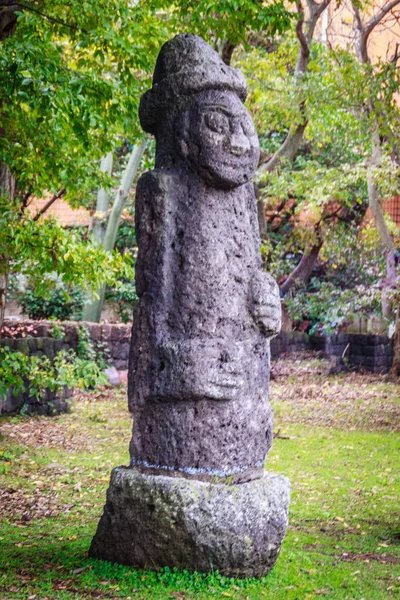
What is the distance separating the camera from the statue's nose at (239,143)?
5078 mm

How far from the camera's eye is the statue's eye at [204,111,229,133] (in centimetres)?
509

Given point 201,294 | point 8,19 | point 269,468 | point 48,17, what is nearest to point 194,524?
point 201,294

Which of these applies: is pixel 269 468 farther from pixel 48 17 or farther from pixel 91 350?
pixel 91 350

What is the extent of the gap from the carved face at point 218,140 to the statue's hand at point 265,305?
621 millimetres

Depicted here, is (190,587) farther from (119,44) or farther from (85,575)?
(119,44)

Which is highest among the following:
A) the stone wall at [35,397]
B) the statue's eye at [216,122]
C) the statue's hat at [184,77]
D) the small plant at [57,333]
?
the statue's hat at [184,77]

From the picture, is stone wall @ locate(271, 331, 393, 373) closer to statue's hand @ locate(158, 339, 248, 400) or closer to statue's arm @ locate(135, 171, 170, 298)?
statue's arm @ locate(135, 171, 170, 298)

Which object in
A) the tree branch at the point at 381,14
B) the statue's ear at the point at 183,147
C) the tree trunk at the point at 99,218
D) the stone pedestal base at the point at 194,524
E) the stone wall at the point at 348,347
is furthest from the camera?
the stone wall at the point at 348,347

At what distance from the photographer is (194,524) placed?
4.73 m

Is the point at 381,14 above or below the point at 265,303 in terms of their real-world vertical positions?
above

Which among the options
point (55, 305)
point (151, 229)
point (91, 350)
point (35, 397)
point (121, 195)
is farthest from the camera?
point (55, 305)

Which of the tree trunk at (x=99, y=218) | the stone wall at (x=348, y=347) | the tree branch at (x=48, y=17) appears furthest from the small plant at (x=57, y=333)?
the stone wall at (x=348, y=347)

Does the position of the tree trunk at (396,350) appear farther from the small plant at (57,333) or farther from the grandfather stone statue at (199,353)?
the grandfather stone statue at (199,353)

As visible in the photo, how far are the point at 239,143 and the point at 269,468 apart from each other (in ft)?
15.8
